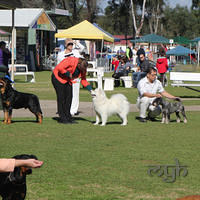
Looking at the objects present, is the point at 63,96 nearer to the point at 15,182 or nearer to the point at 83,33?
the point at 15,182

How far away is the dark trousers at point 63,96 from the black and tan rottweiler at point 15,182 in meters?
7.86

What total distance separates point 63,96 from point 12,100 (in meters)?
1.28

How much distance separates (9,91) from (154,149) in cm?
391

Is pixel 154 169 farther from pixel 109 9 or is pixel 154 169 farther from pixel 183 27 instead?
pixel 183 27

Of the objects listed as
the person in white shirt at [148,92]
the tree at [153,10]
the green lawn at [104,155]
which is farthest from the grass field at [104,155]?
the tree at [153,10]

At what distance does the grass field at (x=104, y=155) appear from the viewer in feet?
21.6

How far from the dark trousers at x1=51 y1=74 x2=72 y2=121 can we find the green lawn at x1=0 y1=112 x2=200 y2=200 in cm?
35

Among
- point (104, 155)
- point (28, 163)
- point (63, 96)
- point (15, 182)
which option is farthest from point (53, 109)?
point (28, 163)

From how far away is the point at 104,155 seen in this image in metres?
8.88

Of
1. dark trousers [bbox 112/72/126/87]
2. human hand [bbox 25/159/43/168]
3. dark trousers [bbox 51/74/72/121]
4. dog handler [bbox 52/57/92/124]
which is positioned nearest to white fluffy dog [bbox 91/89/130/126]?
dog handler [bbox 52/57/92/124]

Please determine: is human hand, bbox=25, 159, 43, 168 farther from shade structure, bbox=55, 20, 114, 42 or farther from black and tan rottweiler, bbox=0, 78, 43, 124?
shade structure, bbox=55, 20, 114, 42

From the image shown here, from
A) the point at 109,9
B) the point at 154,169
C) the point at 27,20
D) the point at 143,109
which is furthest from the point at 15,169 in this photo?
the point at 109,9

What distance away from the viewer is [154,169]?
7.81 m

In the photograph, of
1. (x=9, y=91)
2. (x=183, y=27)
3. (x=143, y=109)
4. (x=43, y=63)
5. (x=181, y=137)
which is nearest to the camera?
(x=181, y=137)
